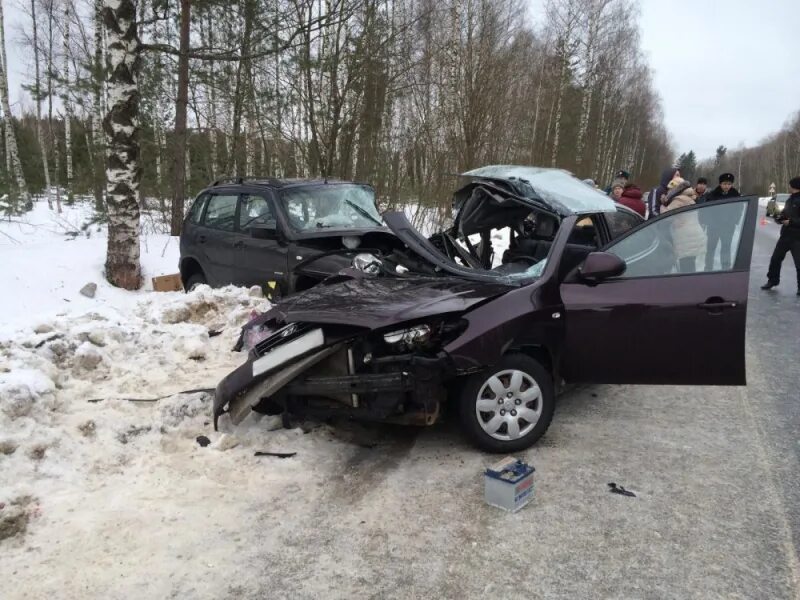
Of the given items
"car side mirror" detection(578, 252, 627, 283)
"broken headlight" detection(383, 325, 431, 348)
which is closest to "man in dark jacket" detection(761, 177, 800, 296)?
"car side mirror" detection(578, 252, 627, 283)

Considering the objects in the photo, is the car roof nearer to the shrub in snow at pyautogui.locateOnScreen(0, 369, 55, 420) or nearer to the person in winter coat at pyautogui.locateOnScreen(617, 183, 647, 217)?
the shrub in snow at pyautogui.locateOnScreen(0, 369, 55, 420)

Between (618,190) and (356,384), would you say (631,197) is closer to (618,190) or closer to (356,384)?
(618,190)

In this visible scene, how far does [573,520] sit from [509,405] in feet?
2.88

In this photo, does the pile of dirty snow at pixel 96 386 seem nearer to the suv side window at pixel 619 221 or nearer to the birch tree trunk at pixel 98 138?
the suv side window at pixel 619 221

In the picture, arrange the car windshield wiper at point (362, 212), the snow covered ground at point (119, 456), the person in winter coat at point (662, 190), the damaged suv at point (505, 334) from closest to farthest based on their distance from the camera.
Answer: the snow covered ground at point (119, 456) < the damaged suv at point (505, 334) < the car windshield wiper at point (362, 212) < the person in winter coat at point (662, 190)

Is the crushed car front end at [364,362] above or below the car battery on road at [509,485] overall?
above

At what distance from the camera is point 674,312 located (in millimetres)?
4035

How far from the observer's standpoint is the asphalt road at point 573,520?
8.87 ft

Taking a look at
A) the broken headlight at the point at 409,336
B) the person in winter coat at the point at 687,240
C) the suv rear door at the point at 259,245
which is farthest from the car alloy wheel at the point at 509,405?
the suv rear door at the point at 259,245

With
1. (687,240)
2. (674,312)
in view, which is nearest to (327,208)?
(687,240)

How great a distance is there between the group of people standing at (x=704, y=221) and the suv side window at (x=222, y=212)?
4.39m

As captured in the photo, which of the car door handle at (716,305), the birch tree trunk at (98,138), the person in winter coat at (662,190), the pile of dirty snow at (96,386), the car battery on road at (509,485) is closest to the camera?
the car battery on road at (509,485)

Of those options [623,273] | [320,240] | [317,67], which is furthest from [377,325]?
[317,67]

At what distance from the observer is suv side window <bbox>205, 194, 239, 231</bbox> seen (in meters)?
7.56
